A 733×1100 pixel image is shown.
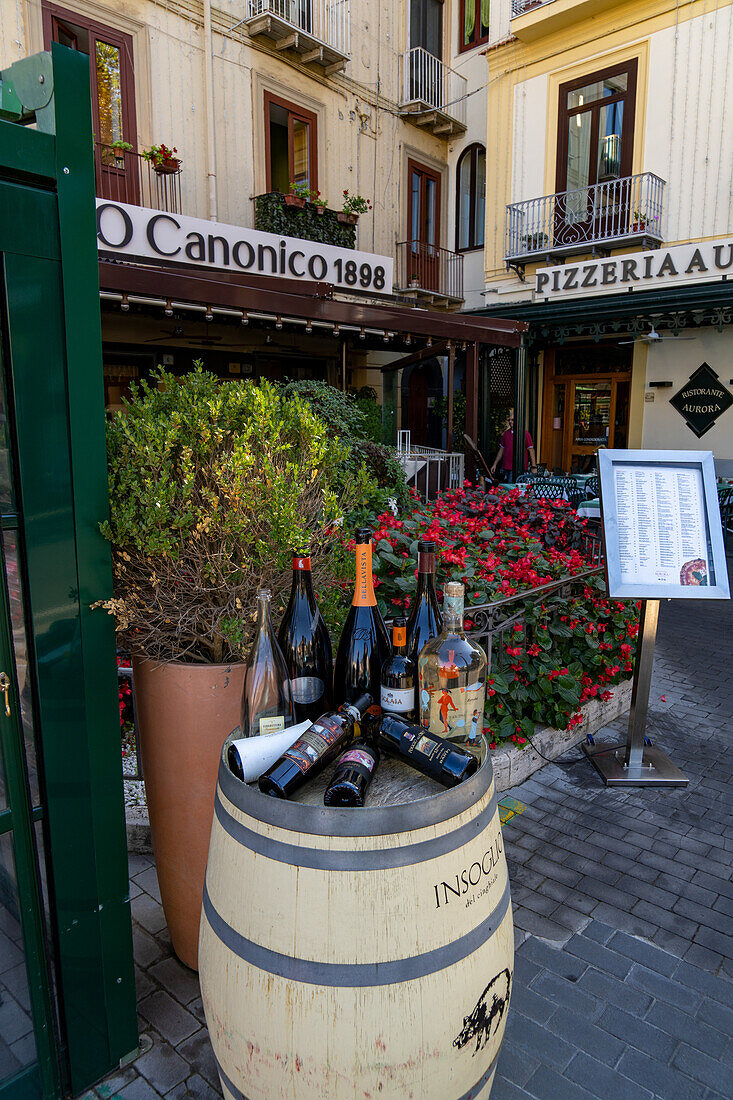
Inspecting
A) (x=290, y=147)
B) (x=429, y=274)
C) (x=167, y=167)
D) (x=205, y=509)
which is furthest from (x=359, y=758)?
(x=429, y=274)

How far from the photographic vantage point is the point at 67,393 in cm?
159

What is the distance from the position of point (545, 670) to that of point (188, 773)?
220 cm

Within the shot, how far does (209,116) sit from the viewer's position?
10.6 m

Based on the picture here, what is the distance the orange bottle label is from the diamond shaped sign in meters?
12.1

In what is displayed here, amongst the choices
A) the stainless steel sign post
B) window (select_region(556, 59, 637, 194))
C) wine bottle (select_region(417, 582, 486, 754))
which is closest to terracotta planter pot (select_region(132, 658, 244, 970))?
wine bottle (select_region(417, 582, 486, 754))

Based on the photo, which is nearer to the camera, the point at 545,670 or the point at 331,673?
the point at 331,673

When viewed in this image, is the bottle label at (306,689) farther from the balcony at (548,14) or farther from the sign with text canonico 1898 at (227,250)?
the balcony at (548,14)

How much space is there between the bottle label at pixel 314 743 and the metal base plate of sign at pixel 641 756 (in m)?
2.40

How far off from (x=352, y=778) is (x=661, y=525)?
2.58m

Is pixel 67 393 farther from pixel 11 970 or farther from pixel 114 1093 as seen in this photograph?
pixel 114 1093

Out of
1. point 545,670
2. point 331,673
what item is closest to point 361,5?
point 545,670

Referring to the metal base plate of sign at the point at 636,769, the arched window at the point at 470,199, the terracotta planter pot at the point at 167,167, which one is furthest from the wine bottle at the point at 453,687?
the arched window at the point at 470,199

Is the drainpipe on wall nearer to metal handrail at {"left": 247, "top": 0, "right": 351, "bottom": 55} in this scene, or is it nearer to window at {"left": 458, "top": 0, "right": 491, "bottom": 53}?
metal handrail at {"left": 247, "top": 0, "right": 351, "bottom": 55}

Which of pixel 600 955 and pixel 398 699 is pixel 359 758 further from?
pixel 600 955
